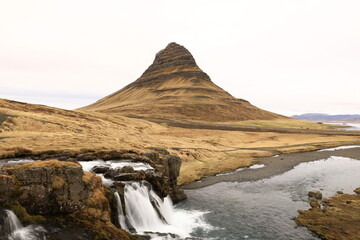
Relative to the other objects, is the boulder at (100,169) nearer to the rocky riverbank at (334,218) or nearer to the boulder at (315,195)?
the rocky riverbank at (334,218)

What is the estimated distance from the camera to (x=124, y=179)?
2561 cm

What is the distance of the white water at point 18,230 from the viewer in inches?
589

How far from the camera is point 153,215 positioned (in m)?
25.7

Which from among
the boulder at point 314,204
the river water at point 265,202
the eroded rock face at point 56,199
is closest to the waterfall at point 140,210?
the eroded rock face at point 56,199

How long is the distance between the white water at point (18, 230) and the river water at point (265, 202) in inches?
564

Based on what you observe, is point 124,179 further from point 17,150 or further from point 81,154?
point 17,150

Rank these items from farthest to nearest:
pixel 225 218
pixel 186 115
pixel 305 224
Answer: pixel 186 115, pixel 225 218, pixel 305 224

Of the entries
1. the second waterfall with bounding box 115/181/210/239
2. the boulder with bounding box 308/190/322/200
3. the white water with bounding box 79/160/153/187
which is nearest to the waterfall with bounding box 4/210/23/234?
the second waterfall with bounding box 115/181/210/239

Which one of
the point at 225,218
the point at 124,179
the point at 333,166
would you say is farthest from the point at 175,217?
the point at 333,166

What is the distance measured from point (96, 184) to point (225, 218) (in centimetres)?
1523

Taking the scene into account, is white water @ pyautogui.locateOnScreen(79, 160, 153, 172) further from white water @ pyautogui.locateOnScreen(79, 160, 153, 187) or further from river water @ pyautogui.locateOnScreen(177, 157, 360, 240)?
river water @ pyautogui.locateOnScreen(177, 157, 360, 240)

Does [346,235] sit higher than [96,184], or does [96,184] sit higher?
[96,184]

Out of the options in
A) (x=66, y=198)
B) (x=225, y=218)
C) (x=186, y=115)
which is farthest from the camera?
(x=186, y=115)

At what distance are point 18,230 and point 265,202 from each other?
27.8 meters
